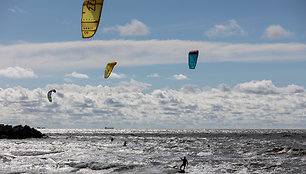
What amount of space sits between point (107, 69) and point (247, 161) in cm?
2070

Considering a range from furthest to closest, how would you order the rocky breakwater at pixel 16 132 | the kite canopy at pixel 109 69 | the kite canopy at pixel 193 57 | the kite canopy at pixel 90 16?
the rocky breakwater at pixel 16 132 → the kite canopy at pixel 109 69 → the kite canopy at pixel 193 57 → the kite canopy at pixel 90 16

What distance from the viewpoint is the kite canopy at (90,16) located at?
20016 millimetres

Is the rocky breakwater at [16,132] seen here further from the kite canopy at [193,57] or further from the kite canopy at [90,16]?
the kite canopy at [90,16]

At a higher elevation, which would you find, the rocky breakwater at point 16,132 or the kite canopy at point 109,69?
the kite canopy at point 109,69

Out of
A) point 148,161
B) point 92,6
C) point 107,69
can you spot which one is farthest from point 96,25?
point 107,69

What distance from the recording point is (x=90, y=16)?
816 inches


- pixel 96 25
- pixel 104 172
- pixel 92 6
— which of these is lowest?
pixel 104 172

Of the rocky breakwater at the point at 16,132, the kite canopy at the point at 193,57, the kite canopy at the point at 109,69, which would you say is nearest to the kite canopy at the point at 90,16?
the kite canopy at the point at 193,57

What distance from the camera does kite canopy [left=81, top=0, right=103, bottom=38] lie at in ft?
65.7

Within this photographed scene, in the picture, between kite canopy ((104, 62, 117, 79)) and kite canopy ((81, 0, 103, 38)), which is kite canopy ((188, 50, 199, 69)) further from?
kite canopy ((81, 0, 103, 38))

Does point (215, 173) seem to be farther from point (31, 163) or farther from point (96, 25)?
point (31, 163)

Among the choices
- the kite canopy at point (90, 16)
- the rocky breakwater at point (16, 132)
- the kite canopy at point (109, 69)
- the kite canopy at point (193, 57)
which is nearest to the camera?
the kite canopy at point (90, 16)

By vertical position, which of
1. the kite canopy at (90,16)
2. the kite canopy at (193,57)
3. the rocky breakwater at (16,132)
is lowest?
the rocky breakwater at (16,132)

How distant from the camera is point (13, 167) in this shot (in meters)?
28.7
